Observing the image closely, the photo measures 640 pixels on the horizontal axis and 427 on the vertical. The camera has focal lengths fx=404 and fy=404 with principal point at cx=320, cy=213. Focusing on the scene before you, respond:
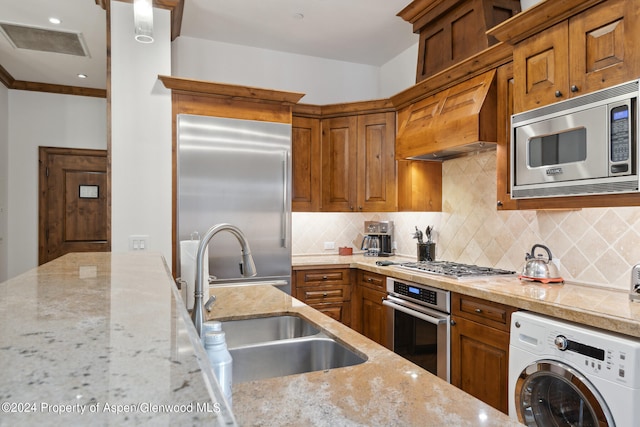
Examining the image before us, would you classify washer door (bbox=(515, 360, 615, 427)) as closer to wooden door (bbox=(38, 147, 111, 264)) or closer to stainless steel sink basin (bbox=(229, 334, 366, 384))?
stainless steel sink basin (bbox=(229, 334, 366, 384))

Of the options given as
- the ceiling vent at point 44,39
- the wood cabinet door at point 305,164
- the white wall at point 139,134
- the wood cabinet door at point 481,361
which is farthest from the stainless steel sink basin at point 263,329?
the ceiling vent at point 44,39

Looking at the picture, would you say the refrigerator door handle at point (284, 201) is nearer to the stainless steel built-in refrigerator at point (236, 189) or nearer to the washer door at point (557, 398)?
the stainless steel built-in refrigerator at point (236, 189)

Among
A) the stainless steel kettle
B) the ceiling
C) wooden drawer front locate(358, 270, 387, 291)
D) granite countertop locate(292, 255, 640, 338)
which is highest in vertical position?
the ceiling

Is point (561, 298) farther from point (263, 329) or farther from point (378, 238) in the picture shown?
point (378, 238)

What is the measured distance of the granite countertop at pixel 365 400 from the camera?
0.81m

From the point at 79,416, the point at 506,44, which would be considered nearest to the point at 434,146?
the point at 506,44

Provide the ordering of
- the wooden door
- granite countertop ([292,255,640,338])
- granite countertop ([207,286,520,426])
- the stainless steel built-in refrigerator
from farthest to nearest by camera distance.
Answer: the wooden door
the stainless steel built-in refrigerator
granite countertop ([292,255,640,338])
granite countertop ([207,286,520,426])

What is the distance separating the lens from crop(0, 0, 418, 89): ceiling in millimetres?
3240

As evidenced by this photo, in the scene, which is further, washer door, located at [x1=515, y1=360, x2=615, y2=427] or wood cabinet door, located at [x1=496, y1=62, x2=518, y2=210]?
wood cabinet door, located at [x1=496, y1=62, x2=518, y2=210]

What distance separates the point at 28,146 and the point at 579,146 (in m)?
5.72

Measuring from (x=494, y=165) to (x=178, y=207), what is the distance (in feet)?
7.91

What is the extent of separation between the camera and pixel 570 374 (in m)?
1.74

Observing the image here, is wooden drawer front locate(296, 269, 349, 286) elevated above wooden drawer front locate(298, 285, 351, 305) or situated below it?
above

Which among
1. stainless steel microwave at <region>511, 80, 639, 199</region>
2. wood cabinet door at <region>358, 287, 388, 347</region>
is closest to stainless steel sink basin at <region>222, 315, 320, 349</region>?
stainless steel microwave at <region>511, 80, 639, 199</region>
